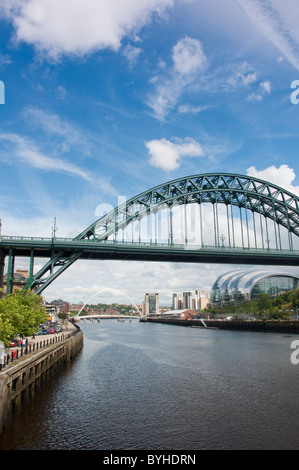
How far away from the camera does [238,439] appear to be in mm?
16562

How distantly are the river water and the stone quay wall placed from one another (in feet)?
1.96

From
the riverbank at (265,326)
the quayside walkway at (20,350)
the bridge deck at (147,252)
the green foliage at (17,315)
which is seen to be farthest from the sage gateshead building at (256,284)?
the quayside walkway at (20,350)

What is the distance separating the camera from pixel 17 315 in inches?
1260

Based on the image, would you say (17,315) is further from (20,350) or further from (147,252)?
(147,252)

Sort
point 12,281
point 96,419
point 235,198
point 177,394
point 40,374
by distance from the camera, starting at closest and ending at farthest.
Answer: point 96,419
point 177,394
point 40,374
point 12,281
point 235,198

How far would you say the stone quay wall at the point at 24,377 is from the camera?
17.0m

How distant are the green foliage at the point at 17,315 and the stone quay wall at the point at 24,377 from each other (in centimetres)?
241

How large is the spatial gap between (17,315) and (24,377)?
10.7 metres

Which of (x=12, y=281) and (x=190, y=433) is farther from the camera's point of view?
(x=12, y=281)

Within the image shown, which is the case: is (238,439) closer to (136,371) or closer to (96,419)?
(96,419)

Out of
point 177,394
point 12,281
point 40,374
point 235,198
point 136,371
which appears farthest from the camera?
point 235,198

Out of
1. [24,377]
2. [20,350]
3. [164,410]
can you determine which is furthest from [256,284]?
[24,377]

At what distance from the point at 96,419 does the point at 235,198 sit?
59.9 meters
